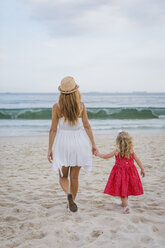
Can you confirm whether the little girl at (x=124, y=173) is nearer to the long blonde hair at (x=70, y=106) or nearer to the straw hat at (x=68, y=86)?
the long blonde hair at (x=70, y=106)

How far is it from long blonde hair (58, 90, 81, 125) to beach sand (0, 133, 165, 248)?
44.8 inches

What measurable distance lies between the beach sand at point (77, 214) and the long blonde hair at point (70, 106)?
1137 millimetres

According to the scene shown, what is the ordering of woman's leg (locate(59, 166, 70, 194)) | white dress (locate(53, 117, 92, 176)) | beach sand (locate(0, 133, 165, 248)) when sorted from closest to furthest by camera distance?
beach sand (locate(0, 133, 165, 248)) < white dress (locate(53, 117, 92, 176)) < woman's leg (locate(59, 166, 70, 194))

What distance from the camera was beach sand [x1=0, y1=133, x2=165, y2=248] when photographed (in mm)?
2355

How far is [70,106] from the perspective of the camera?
2.87 meters

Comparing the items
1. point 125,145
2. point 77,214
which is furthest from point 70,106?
point 77,214

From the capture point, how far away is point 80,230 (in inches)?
101

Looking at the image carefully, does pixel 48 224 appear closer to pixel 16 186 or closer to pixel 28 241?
pixel 28 241

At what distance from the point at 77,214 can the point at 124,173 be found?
30.1 inches

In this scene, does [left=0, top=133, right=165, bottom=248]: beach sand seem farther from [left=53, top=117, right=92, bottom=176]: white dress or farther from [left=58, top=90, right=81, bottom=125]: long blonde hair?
[left=58, top=90, right=81, bottom=125]: long blonde hair

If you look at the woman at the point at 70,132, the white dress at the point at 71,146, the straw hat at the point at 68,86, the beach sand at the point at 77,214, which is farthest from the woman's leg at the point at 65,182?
the straw hat at the point at 68,86

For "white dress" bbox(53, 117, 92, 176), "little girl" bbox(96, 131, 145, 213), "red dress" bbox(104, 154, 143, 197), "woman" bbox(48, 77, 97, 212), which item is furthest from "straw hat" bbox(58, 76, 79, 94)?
"red dress" bbox(104, 154, 143, 197)

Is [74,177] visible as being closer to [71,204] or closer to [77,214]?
[71,204]

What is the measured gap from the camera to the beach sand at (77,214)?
2355 millimetres
